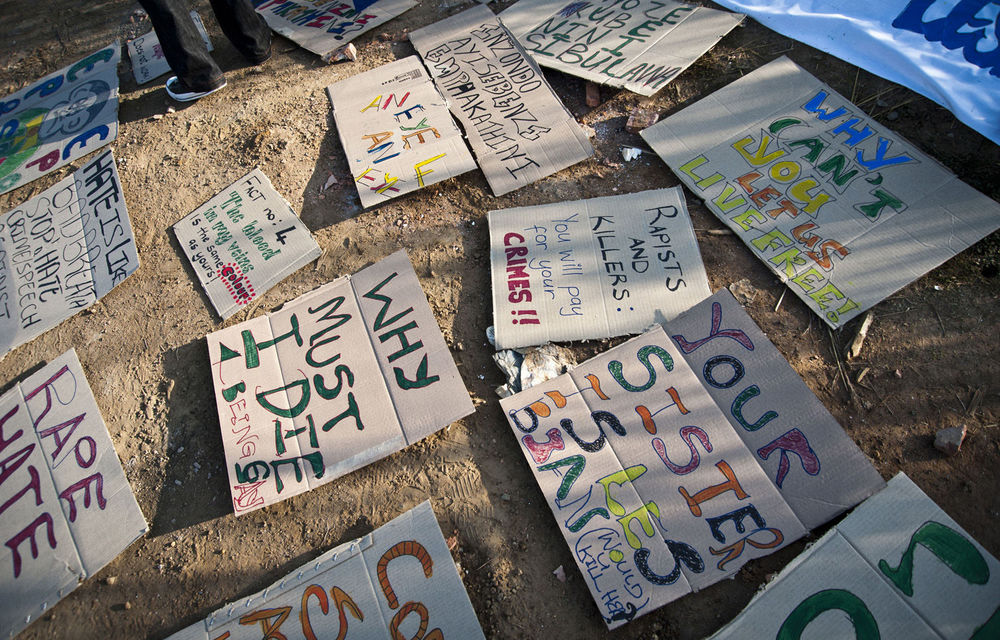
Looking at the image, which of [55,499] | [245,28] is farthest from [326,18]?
[55,499]

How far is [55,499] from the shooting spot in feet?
7.82

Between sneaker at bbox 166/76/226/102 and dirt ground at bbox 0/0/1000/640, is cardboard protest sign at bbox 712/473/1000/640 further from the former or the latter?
sneaker at bbox 166/76/226/102

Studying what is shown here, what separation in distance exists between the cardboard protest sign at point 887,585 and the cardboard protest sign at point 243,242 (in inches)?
92.8

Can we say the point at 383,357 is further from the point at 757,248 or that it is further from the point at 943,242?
the point at 943,242

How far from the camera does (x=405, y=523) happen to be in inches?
83.0

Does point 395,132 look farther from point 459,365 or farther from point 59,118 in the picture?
point 59,118

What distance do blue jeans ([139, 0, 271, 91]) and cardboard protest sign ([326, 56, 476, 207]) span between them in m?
0.66

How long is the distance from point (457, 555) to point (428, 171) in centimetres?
181

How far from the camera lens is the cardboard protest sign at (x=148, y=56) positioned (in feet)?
12.8

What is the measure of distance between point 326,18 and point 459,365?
9.24 ft

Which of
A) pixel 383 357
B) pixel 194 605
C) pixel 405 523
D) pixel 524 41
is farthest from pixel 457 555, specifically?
pixel 524 41

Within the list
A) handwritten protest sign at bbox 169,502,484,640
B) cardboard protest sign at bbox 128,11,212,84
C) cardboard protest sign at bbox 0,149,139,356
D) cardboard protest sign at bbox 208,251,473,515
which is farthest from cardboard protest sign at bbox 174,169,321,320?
cardboard protest sign at bbox 128,11,212,84

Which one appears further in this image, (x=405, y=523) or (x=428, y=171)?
(x=428, y=171)

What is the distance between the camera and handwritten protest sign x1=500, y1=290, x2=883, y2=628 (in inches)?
75.7
